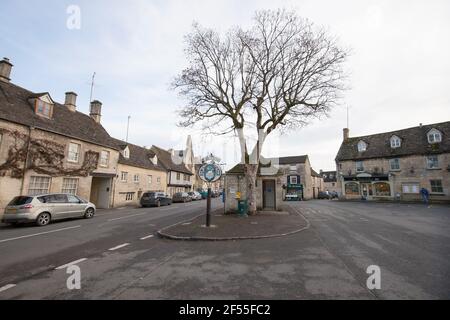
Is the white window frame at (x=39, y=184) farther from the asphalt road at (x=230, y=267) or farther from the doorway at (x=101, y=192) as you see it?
the asphalt road at (x=230, y=267)

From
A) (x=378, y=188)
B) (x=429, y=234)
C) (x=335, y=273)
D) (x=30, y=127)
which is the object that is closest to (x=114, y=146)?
(x=30, y=127)

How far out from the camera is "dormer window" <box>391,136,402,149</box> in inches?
1190

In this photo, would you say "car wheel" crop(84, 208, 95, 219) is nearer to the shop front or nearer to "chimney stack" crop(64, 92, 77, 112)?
"chimney stack" crop(64, 92, 77, 112)

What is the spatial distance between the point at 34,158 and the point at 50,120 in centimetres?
384

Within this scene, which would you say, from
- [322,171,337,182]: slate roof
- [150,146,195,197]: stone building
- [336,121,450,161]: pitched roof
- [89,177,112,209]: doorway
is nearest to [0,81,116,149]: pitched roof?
[89,177,112,209]: doorway

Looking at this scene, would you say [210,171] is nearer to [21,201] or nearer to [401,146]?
[21,201]

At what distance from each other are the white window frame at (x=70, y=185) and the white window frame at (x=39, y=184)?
3.93ft

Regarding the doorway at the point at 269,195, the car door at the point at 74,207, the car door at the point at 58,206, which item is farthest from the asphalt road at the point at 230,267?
the doorway at the point at 269,195

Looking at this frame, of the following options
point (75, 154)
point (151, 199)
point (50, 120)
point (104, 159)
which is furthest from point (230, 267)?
point (104, 159)

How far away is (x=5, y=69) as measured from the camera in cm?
1616

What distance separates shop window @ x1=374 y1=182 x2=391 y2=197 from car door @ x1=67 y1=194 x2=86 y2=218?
34.4 meters
